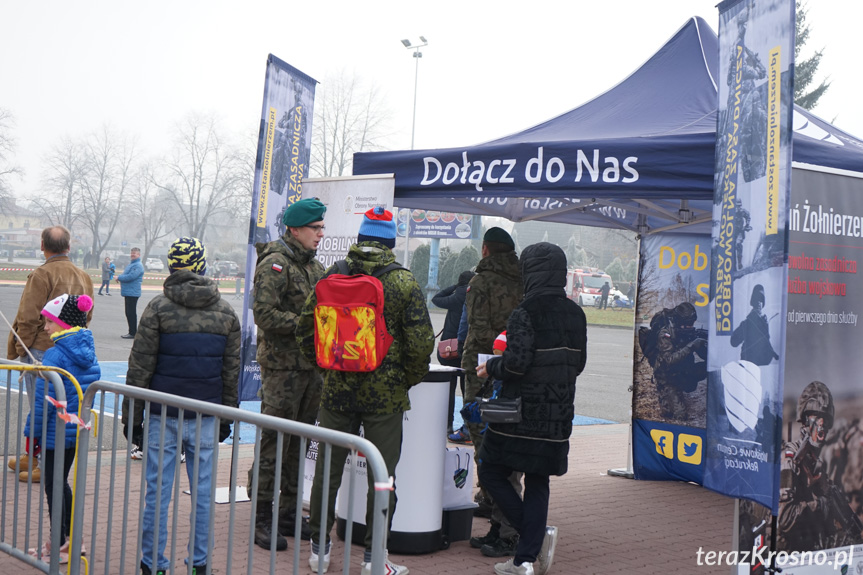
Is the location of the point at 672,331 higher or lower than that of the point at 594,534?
higher

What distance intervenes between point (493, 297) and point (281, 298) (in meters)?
1.71

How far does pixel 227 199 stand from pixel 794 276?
59.6 m

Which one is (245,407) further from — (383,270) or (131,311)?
(131,311)

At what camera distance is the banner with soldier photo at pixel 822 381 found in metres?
4.07

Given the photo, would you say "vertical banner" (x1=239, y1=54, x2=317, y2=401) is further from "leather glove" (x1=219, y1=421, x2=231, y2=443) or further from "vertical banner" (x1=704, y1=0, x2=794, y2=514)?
"vertical banner" (x1=704, y1=0, x2=794, y2=514)

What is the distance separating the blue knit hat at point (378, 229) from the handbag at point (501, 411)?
1.04 meters

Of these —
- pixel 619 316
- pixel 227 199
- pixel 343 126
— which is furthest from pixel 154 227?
pixel 619 316

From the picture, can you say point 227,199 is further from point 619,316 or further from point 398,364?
point 398,364

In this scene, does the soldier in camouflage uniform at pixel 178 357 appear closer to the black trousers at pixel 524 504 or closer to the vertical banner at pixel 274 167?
the black trousers at pixel 524 504

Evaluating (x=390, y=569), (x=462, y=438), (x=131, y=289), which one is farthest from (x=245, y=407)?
(x=131, y=289)

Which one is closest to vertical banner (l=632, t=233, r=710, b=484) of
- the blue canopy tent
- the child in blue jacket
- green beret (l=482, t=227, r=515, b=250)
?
the blue canopy tent

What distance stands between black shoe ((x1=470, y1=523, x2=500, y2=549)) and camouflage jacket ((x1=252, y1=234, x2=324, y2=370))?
5.15 feet

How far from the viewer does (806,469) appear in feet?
13.5

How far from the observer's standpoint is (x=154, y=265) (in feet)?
213
